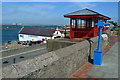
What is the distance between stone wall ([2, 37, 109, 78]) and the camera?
3.26 m

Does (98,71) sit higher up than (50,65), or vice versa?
(50,65)

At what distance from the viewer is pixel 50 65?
4.30 metres

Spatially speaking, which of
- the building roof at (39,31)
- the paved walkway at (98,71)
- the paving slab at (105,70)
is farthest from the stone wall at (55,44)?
the building roof at (39,31)

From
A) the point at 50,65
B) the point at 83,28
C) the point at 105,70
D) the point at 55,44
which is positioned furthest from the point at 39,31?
the point at 50,65

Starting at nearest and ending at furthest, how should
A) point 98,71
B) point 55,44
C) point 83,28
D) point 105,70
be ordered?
point 98,71, point 105,70, point 55,44, point 83,28

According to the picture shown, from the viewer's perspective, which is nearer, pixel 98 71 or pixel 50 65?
pixel 50 65

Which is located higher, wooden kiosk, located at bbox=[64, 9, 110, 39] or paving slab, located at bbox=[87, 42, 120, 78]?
wooden kiosk, located at bbox=[64, 9, 110, 39]

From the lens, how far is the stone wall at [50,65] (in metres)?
3.26

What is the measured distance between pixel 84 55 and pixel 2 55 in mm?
8844

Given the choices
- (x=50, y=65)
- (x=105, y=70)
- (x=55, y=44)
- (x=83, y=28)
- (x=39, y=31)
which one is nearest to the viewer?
(x=50, y=65)

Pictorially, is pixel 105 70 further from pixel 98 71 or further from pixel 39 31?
pixel 39 31

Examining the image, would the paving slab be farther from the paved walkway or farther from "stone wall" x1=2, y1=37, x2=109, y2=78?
"stone wall" x1=2, y1=37, x2=109, y2=78

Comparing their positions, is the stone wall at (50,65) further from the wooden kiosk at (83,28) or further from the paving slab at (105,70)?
the wooden kiosk at (83,28)

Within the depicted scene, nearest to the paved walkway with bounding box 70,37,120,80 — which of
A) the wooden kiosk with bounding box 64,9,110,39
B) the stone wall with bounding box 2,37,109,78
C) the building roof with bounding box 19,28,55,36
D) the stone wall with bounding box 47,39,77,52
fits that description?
the stone wall with bounding box 2,37,109,78
